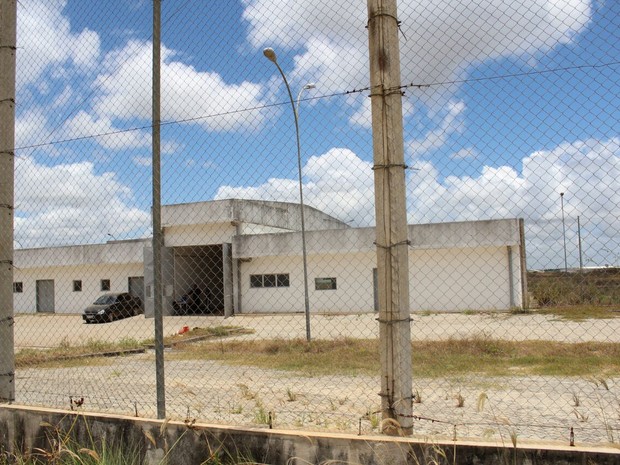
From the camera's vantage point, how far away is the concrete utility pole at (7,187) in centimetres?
503

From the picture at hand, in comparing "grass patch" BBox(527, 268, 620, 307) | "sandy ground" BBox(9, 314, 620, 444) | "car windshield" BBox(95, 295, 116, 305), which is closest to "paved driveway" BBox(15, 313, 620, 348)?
"sandy ground" BBox(9, 314, 620, 444)

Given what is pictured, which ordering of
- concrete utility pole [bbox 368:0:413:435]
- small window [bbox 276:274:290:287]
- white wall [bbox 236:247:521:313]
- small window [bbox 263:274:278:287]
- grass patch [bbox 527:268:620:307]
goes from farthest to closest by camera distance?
small window [bbox 263:274:278:287] < small window [bbox 276:274:290:287] < white wall [bbox 236:247:521:313] < grass patch [bbox 527:268:620:307] < concrete utility pole [bbox 368:0:413:435]

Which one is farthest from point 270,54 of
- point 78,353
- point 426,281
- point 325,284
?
point 325,284

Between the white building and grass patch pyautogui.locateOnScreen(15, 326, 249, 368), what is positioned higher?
the white building

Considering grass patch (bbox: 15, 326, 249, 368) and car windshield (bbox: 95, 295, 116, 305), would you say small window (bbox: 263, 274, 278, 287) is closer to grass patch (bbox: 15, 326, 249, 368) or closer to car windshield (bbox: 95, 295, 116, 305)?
car windshield (bbox: 95, 295, 116, 305)

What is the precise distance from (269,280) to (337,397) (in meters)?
21.3

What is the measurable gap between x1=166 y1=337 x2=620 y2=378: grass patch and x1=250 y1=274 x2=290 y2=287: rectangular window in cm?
1310

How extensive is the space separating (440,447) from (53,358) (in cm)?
1339

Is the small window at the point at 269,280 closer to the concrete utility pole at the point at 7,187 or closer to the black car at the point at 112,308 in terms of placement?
the black car at the point at 112,308

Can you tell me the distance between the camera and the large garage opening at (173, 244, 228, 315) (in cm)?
2891

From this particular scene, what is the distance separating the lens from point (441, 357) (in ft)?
41.3

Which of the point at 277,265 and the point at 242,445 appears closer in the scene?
the point at 242,445

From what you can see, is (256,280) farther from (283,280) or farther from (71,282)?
(71,282)

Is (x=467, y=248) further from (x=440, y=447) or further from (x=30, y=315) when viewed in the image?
(x=30, y=315)
